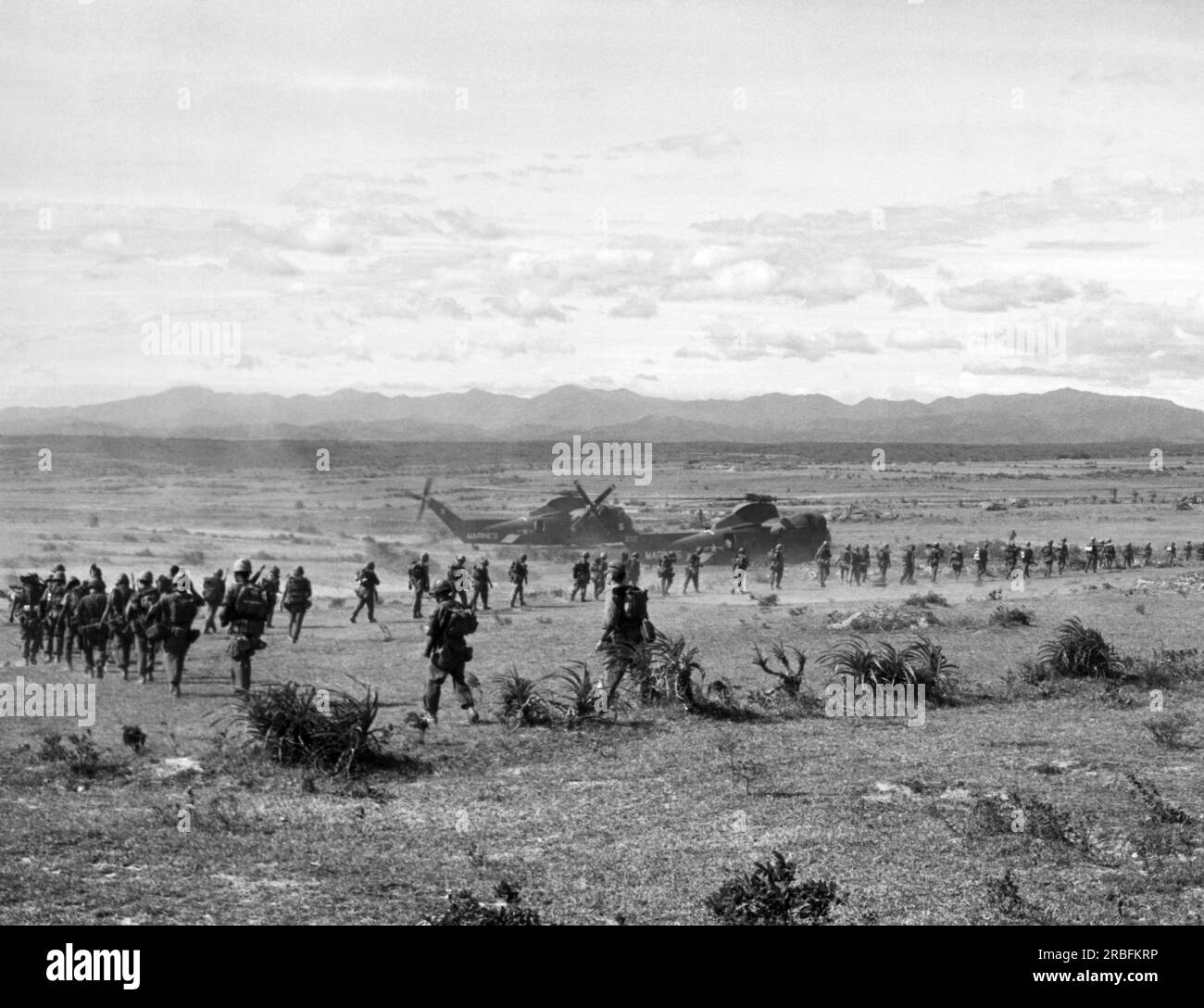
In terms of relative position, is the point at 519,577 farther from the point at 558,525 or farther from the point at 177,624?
the point at 558,525

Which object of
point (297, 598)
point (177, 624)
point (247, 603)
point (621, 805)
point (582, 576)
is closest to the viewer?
point (621, 805)

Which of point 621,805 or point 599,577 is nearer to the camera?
point 621,805

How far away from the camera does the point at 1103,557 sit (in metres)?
40.6

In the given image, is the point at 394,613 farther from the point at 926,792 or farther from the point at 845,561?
the point at 926,792

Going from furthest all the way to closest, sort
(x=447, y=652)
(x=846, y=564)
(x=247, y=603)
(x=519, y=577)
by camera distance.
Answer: (x=846, y=564) → (x=519, y=577) → (x=247, y=603) → (x=447, y=652)

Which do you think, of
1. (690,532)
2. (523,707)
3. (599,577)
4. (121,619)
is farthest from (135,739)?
(690,532)

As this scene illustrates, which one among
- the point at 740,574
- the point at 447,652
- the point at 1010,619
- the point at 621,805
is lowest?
the point at 740,574

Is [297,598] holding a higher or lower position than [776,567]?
higher

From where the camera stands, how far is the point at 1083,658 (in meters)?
15.6

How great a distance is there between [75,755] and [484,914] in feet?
17.9

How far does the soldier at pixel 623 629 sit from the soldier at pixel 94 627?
7.42m

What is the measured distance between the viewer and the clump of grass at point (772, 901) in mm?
7285
